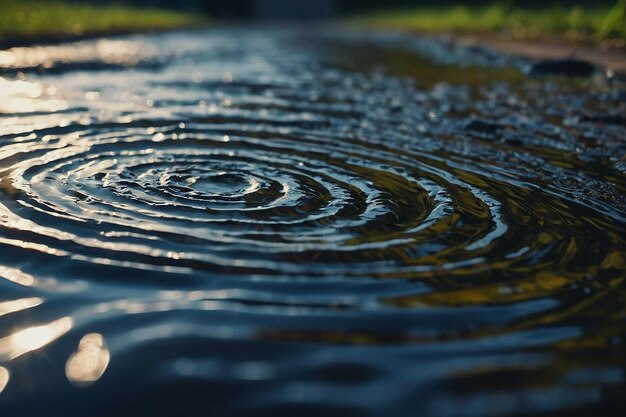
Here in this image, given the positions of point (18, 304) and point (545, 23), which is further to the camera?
point (545, 23)

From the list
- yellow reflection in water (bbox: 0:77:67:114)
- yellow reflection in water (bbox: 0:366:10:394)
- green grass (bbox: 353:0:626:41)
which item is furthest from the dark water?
green grass (bbox: 353:0:626:41)

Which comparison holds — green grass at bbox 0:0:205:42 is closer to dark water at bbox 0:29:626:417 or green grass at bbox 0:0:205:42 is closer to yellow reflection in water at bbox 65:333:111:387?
dark water at bbox 0:29:626:417

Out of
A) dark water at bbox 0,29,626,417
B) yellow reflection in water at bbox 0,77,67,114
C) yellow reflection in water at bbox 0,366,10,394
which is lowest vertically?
yellow reflection in water at bbox 0,77,67,114

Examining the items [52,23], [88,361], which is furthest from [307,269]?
[52,23]

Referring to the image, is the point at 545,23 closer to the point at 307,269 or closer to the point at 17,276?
the point at 307,269

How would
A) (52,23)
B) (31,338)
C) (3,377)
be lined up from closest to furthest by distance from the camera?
(3,377) < (31,338) < (52,23)

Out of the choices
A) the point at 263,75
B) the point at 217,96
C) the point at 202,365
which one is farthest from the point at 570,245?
the point at 263,75

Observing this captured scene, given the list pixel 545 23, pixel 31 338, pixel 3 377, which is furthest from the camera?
pixel 545 23

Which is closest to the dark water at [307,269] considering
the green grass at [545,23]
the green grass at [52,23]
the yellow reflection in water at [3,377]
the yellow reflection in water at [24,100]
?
the yellow reflection in water at [3,377]
